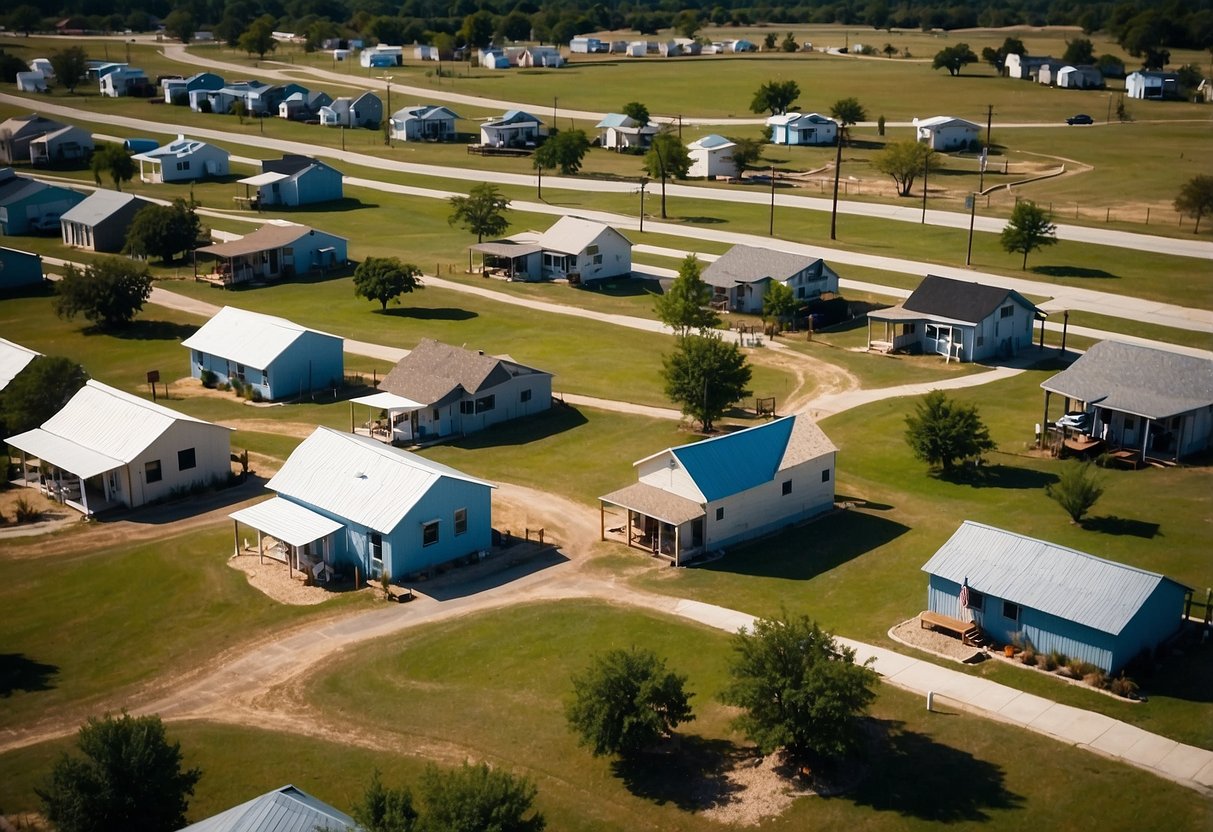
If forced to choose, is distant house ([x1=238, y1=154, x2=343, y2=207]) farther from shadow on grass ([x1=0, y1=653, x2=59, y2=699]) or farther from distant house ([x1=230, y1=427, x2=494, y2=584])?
shadow on grass ([x1=0, y1=653, x2=59, y2=699])

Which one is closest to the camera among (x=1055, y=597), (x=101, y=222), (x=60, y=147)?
(x=1055, y=597)

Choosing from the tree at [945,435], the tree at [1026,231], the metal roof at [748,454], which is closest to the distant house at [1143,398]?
the tree at [945,435]

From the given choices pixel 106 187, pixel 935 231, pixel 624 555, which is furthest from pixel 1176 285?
pixel 106 187

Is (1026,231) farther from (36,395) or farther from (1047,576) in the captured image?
(36,395)

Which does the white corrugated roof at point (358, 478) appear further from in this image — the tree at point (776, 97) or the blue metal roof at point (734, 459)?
the tree at point (776, 97)

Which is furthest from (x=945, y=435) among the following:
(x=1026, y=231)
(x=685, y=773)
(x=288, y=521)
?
(x=1026, y=231)

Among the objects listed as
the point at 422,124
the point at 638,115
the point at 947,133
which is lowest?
the point at 422,124

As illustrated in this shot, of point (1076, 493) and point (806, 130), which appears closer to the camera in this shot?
point (1076, 493)
